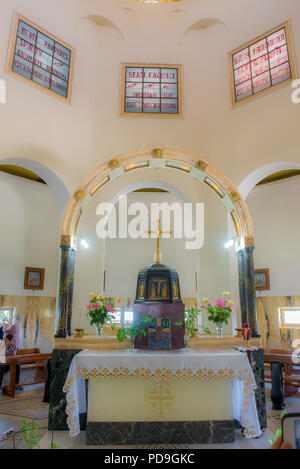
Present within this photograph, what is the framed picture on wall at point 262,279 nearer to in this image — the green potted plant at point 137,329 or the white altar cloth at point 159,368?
the white altar cloth at point 159,368

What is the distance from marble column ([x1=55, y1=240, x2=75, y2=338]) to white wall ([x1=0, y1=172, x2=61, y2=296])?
4.96 m

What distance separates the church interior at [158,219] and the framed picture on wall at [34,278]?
0.05 meters

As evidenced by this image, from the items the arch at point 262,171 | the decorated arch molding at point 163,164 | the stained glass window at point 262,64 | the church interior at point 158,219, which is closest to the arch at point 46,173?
the church interior at point 158,219

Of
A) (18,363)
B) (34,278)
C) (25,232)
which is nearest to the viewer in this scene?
(18,363)

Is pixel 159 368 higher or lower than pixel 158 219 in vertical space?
lower

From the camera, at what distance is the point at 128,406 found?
5.15 metres

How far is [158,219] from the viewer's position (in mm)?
6797

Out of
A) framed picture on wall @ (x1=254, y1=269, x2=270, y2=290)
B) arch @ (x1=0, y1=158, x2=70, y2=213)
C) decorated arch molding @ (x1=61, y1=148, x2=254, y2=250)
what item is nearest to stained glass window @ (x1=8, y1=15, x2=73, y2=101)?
arch @ (x1=0, y1=158, x2=70, y2=213)

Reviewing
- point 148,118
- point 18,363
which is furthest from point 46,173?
point 18,363

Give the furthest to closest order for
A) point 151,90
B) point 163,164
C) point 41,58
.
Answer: point 151,90, point 41,58, point 163,164

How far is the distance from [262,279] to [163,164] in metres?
6.06

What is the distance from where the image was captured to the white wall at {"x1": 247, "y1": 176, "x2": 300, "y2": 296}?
34.9 ft

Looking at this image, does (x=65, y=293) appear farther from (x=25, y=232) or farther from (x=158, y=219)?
(x=25, y=232)

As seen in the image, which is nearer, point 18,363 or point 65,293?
point 65,293
